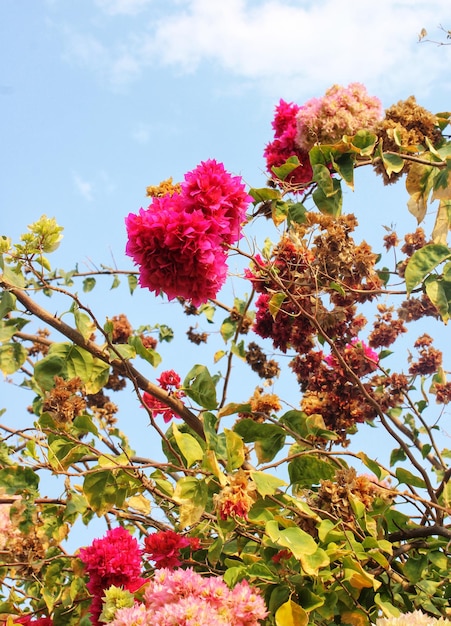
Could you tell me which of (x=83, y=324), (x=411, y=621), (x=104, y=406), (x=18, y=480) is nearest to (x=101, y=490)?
(x=18, y=480)

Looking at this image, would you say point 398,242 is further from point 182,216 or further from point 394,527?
point 182,216

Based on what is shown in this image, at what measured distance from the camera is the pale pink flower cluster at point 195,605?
1.49 meters

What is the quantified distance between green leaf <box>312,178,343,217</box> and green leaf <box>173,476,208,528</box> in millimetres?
854

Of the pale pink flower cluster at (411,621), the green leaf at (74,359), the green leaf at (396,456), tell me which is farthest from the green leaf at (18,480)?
the green leaf at (396,456)

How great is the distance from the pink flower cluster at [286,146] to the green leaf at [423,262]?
2.04 feet

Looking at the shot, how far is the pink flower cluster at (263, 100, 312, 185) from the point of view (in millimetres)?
2369

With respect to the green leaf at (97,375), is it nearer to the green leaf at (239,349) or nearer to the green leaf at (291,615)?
the green leaf at (239,349)

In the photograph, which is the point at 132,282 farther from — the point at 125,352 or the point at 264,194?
the point at 264,194

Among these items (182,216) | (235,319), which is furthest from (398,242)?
(182,216)

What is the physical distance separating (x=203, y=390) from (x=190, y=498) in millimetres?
587

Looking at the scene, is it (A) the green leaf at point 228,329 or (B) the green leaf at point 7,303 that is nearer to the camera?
(B) the green leaf at point 7,303

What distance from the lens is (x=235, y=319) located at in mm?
2877

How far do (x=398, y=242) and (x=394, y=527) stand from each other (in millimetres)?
1539

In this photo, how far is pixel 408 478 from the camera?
213 cm
